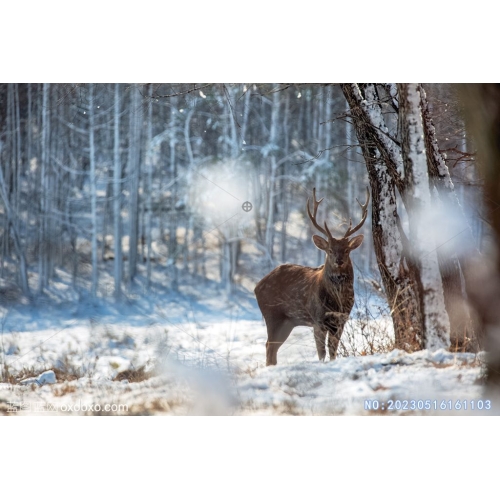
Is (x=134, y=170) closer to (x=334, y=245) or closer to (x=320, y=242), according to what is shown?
(x=320, y=242)

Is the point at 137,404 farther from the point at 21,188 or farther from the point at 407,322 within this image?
the point at 407,322

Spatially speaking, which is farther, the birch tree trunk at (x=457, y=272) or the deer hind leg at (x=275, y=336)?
the deer hind leg at (x=275, y=336)

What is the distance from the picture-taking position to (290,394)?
5.79 meters

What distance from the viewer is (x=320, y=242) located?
618 centimetres

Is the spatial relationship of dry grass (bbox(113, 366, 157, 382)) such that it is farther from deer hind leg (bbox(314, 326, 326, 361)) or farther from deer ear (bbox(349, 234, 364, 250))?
deer ear (bbox(349, 234, 364, 250))

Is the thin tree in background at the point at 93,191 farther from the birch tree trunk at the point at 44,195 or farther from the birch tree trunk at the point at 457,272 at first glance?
the birch tree trunk at the point at 457,272

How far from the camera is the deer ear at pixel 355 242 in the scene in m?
6.23

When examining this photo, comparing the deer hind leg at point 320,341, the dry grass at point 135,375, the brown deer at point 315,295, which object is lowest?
the dry grass at point 135,375

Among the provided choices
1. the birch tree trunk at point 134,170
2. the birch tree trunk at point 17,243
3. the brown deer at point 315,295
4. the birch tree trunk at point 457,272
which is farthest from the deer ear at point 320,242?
the birch tree trunk at point 17,243

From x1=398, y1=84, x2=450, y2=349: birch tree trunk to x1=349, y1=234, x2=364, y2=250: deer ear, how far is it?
17.6 inches

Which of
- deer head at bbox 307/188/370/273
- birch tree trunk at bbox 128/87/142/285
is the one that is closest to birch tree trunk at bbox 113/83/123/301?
birch tree trunk at bbox 128/87/142/285

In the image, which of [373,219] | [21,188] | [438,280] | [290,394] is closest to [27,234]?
[21,188]

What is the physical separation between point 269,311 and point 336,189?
121cm

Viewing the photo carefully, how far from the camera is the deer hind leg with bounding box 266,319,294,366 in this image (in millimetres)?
6070
